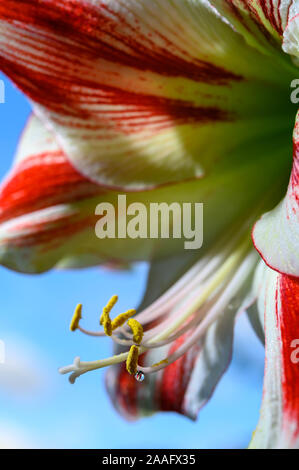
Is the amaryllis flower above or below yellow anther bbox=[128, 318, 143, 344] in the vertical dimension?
above

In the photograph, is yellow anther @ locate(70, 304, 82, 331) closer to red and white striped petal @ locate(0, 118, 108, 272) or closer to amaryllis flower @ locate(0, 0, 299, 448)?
amaryllis flower @ locate(0, 0, 299, 448)

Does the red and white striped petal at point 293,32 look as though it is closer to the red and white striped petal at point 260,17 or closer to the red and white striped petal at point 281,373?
the red and white striped petal at point 260,17

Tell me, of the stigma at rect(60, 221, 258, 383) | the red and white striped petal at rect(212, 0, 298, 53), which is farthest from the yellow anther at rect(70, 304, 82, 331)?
the red and white striped petal at rect(212, 0, 298, 53)

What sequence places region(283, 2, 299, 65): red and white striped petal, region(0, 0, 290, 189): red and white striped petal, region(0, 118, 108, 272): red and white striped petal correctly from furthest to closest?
region(0, 118, 108, 272): red and white striped petal < region(0, 0, 290, 189): red and white striped petal < region(283, 2, 299, 65): red and white striped petal

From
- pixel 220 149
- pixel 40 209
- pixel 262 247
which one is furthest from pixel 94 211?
pixel 262 247
